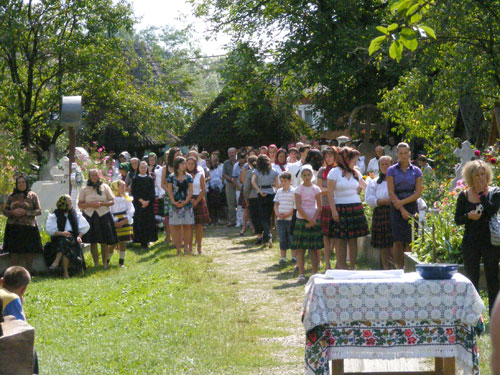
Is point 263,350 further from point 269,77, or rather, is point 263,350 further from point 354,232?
point 269,77

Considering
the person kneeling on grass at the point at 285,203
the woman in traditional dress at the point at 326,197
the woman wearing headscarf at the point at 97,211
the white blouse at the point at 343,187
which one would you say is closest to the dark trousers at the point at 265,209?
the person kneeling on grass at the point at 285,203

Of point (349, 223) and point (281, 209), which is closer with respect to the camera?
point (349, 223)

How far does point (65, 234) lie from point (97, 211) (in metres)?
0.94

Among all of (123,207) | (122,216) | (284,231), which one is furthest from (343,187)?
(123,207)

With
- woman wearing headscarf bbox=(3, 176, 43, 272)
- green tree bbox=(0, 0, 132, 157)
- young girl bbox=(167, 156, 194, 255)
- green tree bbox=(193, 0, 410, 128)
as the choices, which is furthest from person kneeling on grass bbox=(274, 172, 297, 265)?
green tree bbox=(0, 0, 132, 157)

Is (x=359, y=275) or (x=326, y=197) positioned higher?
(x=326, y=197)

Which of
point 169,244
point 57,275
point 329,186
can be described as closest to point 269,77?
point 169,244

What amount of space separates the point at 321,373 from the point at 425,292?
3.14ft

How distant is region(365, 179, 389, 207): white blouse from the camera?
11984 mm

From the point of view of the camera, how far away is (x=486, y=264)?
29.3 feet

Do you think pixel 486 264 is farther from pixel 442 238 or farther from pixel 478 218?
pixel 442 238

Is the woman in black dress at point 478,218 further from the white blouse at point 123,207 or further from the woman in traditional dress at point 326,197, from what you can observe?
the white blouse at point 123,207

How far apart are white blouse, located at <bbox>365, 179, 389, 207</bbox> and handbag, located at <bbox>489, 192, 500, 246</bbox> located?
3.27 m

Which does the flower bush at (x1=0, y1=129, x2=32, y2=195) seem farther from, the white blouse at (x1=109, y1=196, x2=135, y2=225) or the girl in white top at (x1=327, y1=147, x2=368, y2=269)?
the girl in white top at (x1=327, y1=147, x2=368, y2=269)
